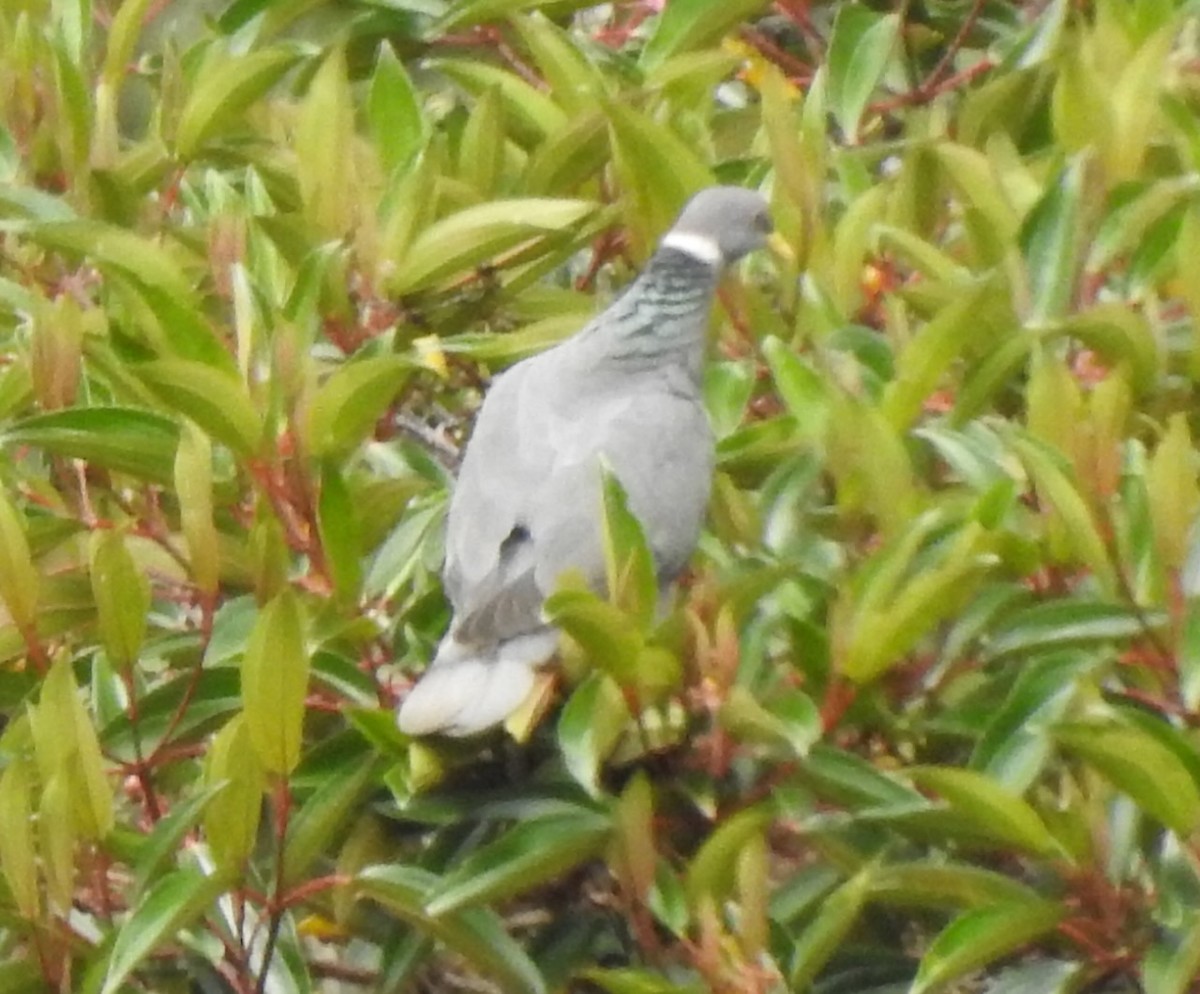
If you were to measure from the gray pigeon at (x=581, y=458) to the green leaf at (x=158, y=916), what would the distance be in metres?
0.21

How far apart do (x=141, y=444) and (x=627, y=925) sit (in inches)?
19.2

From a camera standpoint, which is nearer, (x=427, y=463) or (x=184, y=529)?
(x=184, y=529)

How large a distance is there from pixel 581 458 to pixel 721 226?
0.78 feet

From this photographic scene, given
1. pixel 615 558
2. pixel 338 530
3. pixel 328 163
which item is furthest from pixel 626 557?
pixel 328 163

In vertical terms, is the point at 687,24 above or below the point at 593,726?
above

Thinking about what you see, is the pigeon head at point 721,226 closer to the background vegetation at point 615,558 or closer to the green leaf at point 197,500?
the background vegetation at point 615,558

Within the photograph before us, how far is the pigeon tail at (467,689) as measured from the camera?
1378 millimetres

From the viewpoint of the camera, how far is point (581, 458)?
1.73 m

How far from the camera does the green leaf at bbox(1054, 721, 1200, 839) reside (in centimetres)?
120

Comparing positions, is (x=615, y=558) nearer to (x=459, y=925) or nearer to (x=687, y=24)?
(x=459, y=925)

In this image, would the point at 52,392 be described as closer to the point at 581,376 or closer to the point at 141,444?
the point at 141,444

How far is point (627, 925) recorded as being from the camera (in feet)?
4.52

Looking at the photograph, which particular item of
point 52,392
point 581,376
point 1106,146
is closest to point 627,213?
point 581,376

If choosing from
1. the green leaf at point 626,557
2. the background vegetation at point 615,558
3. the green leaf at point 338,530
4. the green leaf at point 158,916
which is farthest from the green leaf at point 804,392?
the green leaf at point 158,916
